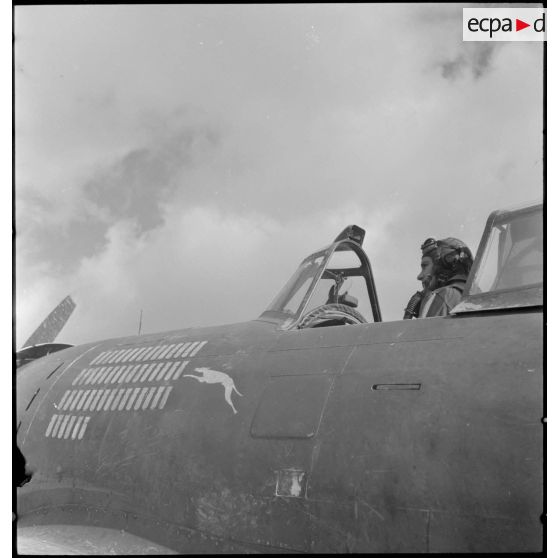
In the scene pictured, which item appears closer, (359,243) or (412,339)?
(412,339)

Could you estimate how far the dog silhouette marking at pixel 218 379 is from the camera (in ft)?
11.8

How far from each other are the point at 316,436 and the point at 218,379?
3.35 ft

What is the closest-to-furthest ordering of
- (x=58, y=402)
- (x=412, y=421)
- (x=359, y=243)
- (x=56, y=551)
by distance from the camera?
1. (x=412, y=421)
2. (x=56, y=551)
3. (x=58, y=402)
4. (x=359, y=243)

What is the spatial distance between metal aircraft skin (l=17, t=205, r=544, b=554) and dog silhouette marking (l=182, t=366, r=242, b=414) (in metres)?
0.02

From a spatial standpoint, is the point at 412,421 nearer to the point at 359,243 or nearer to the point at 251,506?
the point at 251,506

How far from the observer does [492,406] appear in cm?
248

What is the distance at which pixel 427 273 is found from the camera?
19.5ft

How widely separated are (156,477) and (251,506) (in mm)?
850

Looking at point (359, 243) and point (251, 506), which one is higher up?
point (359, 243)

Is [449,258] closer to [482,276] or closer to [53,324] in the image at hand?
[482,276]

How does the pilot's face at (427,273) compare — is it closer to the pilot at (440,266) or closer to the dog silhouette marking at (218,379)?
the pilot at (440,266)

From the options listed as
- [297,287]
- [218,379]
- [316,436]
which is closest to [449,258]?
[297,287]

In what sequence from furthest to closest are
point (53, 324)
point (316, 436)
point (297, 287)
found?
1. point (53, 324)
2. point (297, 287)
3. point (316, 436)

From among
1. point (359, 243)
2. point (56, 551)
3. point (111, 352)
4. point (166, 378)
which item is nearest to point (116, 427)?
point (166, 378)
